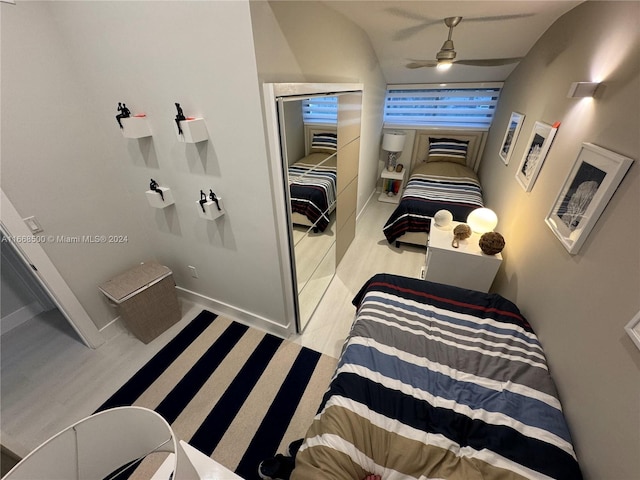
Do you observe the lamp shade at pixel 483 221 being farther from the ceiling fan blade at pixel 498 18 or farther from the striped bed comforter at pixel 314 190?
the ceiling fan blade at pixel 498 18

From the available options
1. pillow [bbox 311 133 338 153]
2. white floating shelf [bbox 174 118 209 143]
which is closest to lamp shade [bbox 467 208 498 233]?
pillow [bbox 311 133 338 153]

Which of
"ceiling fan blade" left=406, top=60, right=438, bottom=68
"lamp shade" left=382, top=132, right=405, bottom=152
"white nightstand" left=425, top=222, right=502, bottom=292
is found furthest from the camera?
"lamp shade" left=382, top=132, right=405, bottom=152

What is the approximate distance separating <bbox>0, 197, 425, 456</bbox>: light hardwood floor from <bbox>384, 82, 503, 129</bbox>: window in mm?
3024

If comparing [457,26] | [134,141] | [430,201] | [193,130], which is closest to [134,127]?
[134,141]

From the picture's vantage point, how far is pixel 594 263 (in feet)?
3.25

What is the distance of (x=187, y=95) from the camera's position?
1250 millimetres

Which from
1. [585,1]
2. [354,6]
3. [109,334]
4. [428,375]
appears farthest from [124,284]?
[585,1]

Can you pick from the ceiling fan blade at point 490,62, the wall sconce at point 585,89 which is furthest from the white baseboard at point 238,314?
the ceiling fan blade at point 490,62

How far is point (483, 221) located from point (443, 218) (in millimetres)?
293

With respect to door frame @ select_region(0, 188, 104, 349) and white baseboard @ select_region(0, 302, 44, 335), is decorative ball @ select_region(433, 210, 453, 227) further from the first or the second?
white baseboard @ select_region(0, 302, 44, 335)

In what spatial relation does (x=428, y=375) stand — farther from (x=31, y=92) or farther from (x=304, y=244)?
(x=31, y=92)

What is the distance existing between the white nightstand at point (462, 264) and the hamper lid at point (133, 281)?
2.07 meters

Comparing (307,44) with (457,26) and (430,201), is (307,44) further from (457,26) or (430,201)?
(430,201)

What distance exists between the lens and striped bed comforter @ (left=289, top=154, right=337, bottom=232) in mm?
1627
